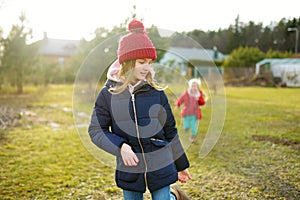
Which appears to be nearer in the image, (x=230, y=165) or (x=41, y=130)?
(x=230, y=165)

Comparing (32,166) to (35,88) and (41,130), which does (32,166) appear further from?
(35,88)

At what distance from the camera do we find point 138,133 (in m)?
1.98

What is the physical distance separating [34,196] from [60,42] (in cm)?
4797

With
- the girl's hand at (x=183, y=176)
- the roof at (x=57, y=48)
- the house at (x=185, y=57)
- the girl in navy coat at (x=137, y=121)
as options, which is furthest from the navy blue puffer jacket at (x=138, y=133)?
the roof at (x=57, y=48)

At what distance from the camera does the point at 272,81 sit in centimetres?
2916

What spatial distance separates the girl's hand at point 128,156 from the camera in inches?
73.7

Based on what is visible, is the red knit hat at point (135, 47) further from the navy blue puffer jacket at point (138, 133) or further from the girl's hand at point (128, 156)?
the girl's hand at point (128, 156)

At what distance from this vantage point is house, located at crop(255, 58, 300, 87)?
27514 mm

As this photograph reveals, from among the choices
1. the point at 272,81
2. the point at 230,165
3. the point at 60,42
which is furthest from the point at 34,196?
the point at 60,42

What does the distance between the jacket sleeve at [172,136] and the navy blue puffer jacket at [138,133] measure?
2.4 inches

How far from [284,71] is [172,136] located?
29.3 m

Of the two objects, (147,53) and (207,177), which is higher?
(147,53)

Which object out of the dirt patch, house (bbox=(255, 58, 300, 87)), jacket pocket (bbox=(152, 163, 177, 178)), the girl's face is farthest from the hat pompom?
house (bbox=(255, 58, 300, 87))

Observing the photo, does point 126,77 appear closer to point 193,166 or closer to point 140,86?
point 140,86
